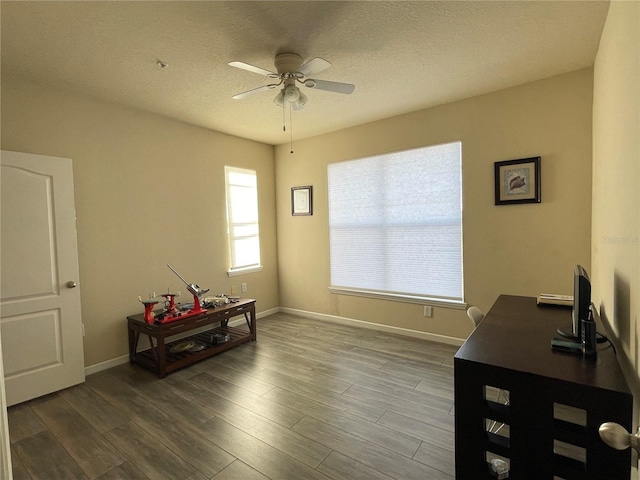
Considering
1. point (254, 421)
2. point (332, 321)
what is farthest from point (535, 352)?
point (332, 321)

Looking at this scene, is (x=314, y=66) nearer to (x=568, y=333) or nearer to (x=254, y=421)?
(x=568, y=333)

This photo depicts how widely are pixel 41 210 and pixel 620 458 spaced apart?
3904mm

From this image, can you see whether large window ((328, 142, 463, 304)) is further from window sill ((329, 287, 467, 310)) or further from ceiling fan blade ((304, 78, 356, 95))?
ceiling fan blade ((304, 78, 356, 95))

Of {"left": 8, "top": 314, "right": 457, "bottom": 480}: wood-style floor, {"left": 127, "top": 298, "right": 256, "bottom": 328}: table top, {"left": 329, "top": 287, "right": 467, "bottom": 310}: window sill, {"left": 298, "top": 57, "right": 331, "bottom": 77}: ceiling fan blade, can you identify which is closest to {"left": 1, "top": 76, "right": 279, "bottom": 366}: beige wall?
{"left": 127, "top": 298, "right": 256, "bottom": 328}: table top

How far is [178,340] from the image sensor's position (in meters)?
3.64

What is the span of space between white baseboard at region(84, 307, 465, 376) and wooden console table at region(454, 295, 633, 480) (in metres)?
2.17

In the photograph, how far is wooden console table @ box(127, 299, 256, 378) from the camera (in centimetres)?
290

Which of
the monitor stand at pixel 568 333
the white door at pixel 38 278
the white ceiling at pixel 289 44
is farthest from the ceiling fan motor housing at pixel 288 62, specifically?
the monitor stand at pixel 568 333

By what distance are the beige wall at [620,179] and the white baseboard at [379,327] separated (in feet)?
4.90

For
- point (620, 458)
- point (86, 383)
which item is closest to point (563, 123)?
point (620, 458)

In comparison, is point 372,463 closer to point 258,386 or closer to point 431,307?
point 258,386

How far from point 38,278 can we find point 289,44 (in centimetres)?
282

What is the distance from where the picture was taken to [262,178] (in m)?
4.78

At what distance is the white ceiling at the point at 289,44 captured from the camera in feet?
6.03
